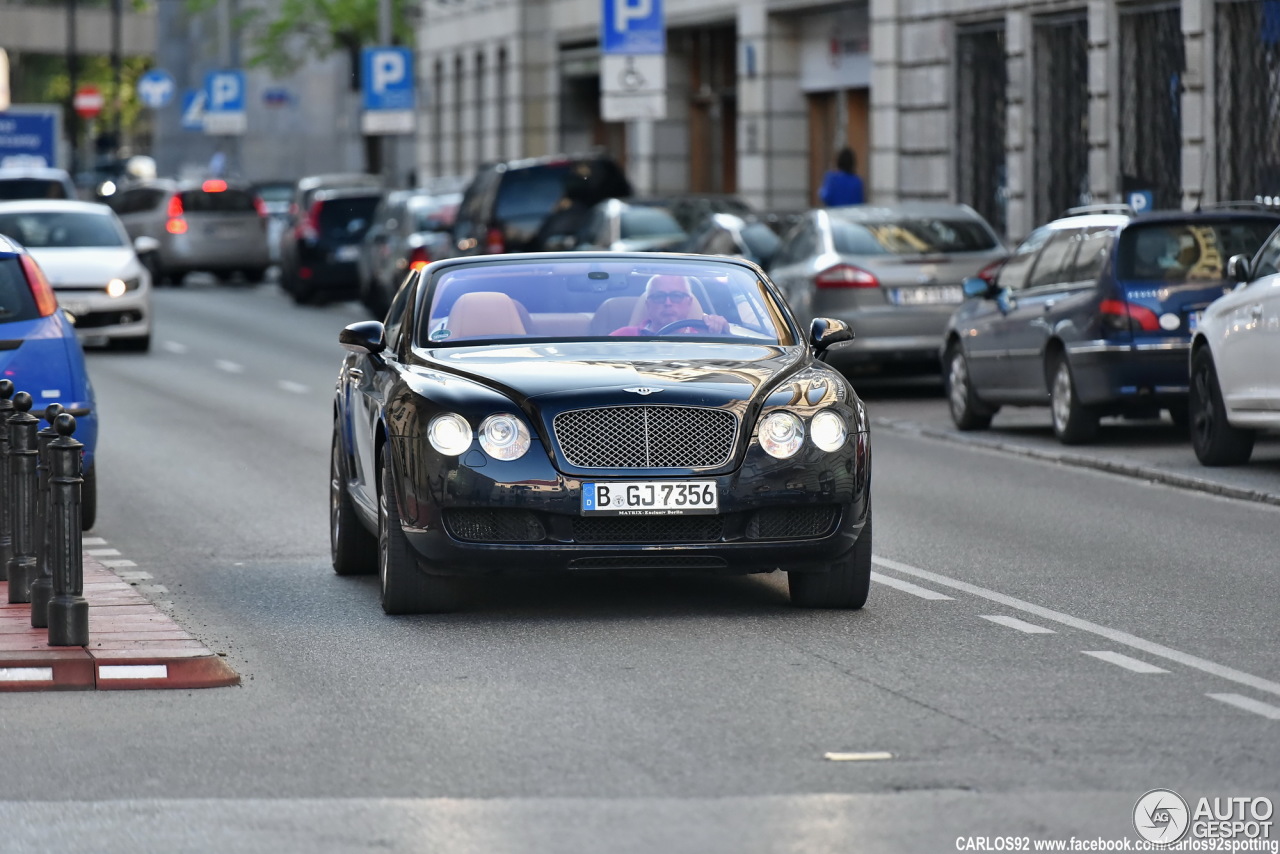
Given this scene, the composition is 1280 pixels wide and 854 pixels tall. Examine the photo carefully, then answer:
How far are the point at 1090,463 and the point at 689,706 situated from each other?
906cm

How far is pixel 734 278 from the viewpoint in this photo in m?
11.3

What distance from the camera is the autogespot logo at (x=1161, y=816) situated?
20.7 ft

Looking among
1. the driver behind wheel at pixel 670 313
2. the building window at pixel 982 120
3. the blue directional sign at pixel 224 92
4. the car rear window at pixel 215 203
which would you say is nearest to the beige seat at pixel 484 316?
the driver behind wheel at pixel 670 313

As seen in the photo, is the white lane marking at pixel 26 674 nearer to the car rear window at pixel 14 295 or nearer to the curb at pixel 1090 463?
the car rear window at pixel 14 295

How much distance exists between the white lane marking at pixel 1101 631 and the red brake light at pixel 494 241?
19251 mm

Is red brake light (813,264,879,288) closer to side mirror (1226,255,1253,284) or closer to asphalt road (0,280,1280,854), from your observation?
side mirror (1226,255,1253,284)

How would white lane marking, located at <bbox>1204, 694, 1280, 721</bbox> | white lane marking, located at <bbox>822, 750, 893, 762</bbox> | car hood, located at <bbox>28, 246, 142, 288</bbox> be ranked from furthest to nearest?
car hood, located at <bbox>28, 246, 142, 288</bbox>
white lane marking, located at <bbox>1204, 694, 1280, 721</bbox>
white lane marking, located at <bbox>822, 750, 893, 762</bbox>

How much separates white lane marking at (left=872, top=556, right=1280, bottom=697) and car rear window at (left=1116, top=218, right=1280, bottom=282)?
5.87 m

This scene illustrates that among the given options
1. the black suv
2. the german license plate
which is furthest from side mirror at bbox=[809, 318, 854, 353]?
the black suv

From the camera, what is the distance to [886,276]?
2191 cm

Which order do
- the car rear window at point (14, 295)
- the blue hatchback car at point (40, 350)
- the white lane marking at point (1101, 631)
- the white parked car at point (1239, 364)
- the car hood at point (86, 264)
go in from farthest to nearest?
the car hood at point (86, 264)
the white parked car at point (1239, 364)
the car rear window at point (14, 295)
the blue hatchback car at point (40, 350)
the white lane marking at point (1101, 631)

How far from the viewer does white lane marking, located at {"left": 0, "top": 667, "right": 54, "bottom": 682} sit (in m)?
8.70

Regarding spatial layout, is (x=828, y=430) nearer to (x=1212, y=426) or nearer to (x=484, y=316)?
(x=484, y=316)

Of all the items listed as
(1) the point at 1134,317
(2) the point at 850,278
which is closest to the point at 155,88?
(2) the point at 850,278
